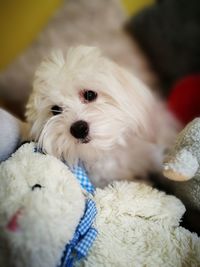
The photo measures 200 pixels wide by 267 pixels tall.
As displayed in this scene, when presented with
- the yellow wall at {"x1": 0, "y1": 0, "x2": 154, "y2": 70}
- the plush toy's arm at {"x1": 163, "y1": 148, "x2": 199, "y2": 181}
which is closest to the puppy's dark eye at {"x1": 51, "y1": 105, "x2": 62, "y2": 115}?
the plush toy's arm at {"x1": 163, "y1": 148, "x2": 199, "y2": 181}

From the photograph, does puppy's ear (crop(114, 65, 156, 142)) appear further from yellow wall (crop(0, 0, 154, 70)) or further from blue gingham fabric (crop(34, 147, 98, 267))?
yellow wall (crop(0, 0, 154, 70))

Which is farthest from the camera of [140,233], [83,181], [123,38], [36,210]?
[123,38]

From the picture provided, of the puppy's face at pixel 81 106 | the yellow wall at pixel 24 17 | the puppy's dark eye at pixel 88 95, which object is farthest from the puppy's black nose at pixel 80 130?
the yellow wall at pixel 24 17

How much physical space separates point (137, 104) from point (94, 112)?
0.48 ft

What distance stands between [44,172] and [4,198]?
4.0 inches

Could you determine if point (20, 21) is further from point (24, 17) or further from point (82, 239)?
point (82, 239)

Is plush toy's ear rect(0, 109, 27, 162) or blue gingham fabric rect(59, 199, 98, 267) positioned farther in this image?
plush toy's ear rect(0, 109, 27, 162)

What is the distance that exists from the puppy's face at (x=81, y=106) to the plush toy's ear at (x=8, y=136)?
2.5 inches

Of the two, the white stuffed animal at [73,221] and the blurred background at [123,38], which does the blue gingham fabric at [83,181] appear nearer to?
the white stuffed animal at [73,221]

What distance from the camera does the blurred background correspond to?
5.16 feet

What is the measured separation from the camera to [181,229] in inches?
31.6

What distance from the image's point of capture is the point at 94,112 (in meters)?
0.95

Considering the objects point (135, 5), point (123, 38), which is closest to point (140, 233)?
point (123, 38)

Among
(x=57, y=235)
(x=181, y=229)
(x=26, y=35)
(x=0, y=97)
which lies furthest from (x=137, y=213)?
(x=26, y=35)
